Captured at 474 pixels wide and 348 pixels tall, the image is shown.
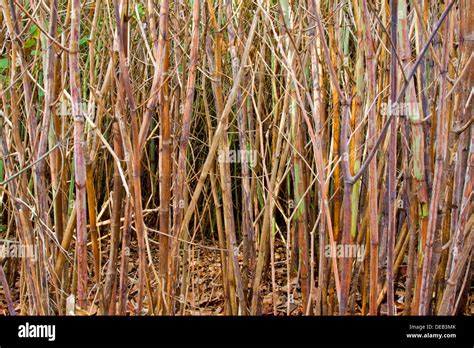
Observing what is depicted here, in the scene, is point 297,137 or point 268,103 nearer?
point 297,137

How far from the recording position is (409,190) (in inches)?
55.4

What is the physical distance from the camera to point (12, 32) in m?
1.32

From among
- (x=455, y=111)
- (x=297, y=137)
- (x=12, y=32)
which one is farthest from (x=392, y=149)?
(x=12, y=32)

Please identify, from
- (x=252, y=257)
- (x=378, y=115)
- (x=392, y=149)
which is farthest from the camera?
(x=252, y=257)

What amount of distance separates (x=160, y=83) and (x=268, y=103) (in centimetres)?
140
